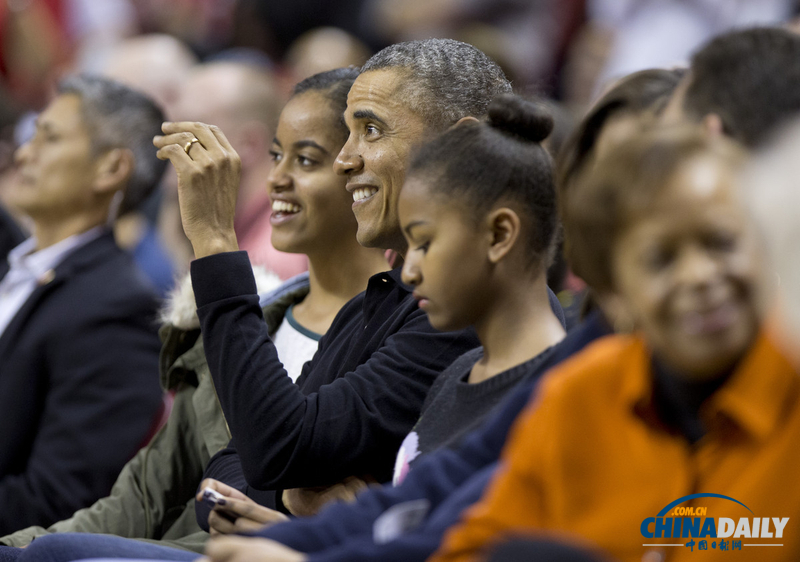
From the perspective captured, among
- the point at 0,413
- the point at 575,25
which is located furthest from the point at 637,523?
the point at 575,25

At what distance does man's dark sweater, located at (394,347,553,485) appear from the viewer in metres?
1.40

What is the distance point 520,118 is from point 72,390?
5.36ft

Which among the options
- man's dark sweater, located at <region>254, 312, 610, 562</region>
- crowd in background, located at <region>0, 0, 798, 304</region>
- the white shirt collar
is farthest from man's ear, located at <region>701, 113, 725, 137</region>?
the white shirt collar

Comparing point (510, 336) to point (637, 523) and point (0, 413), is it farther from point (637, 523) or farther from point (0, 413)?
point (0, 413)

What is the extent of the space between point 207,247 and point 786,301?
3.50 feet

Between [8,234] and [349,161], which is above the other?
[8,234]

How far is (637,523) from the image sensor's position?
1024 millimetres

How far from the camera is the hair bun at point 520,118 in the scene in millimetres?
1497

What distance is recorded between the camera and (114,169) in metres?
3.09

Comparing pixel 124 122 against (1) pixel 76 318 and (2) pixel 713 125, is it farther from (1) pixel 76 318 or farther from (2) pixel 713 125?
(2) pixel 713 125

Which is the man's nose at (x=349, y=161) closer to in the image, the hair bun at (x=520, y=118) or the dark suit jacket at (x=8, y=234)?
the hair bun at (x=520, y=118)

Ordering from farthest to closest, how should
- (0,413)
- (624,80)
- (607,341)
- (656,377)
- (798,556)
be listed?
(0,413), (624,80), (607,341), (656,377), (798,556)

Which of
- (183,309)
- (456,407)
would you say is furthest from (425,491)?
(183,309)

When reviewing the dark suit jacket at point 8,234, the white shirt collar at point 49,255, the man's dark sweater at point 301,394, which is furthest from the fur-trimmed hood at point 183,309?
the dark suit jacket at point 8,234
